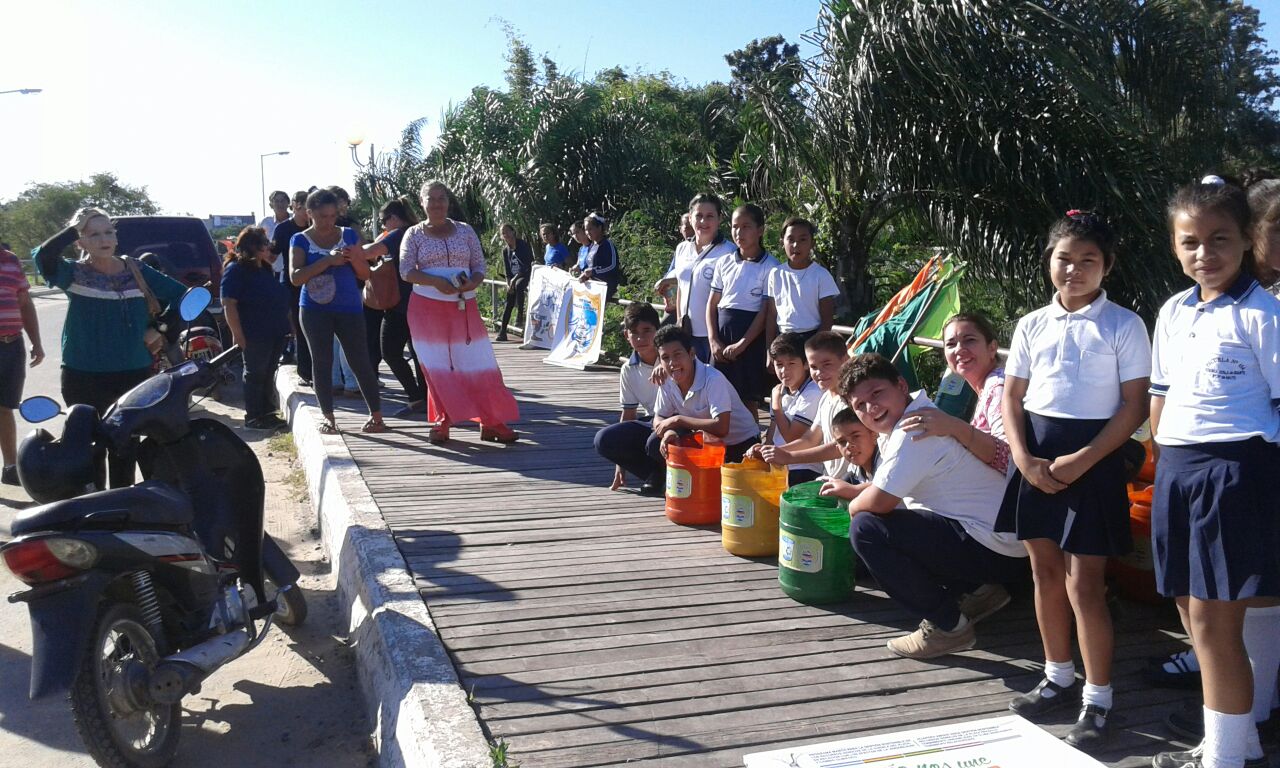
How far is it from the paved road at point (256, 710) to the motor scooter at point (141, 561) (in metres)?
0.20

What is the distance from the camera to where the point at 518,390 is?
10.6 meters

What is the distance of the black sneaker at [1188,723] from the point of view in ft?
10.5

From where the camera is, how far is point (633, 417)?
651cm

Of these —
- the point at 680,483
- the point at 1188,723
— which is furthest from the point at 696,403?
the point at 1188,723

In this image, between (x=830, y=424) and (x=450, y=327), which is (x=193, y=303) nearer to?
(x=830, y=424)

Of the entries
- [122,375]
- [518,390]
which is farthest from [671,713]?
[518,390]

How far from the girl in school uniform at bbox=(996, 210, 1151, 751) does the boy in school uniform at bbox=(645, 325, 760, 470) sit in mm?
2478

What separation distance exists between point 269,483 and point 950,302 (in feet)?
16.0

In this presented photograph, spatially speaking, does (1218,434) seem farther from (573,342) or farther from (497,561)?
(573,342)

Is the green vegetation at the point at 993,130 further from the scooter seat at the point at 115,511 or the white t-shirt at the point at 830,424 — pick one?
the scooter seat at the point at 115,511

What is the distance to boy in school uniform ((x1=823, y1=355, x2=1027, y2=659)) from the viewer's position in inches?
152

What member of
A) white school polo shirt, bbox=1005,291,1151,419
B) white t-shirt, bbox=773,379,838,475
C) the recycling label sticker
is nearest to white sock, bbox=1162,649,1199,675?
white school polo shirt, bbox=1005,291,1151,419

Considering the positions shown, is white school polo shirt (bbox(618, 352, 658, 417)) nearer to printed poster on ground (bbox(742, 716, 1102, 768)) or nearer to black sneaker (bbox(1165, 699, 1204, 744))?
printed poster on ground (bbox(742, 716, 1102, 768))

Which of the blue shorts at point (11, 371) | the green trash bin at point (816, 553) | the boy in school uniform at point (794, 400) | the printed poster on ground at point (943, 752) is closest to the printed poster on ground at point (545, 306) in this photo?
the blue shorts at point (11, 371)
